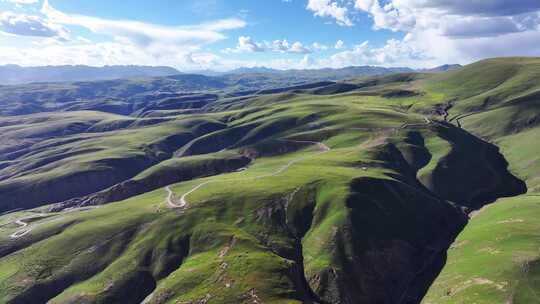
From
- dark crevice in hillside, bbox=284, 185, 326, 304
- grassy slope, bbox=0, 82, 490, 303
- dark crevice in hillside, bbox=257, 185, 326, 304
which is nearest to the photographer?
grassy slope, bbox=0, 82, 490, 303

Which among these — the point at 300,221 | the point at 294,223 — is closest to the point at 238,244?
the point at 294,223

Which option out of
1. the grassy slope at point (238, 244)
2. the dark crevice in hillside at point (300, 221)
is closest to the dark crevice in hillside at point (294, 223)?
the dark crevice in hillside at point (300, 221)

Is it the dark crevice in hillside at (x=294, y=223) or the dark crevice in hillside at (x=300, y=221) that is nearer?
the dark crevice in hillside at (x=300, y=221)

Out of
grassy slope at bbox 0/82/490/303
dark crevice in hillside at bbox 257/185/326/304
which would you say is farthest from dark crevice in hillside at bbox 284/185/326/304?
grassy slope at bbox 0/82/490/303

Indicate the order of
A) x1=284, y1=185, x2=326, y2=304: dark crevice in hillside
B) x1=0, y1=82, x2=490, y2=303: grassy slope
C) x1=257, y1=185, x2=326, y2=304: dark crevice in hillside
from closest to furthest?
x1=0, y1=82, x2=490, y2=303: grassy slope, x1=284, y1=185, x2=326, y2=304: dark crevice in hillside, x1=257, y1=185, x2=326, y2=304: dark crevice in hillside

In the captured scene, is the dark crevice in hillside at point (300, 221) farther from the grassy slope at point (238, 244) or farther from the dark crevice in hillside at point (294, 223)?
the grassy slope at point (238, 244)

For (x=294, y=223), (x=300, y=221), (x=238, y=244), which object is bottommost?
(x=238, y=244)

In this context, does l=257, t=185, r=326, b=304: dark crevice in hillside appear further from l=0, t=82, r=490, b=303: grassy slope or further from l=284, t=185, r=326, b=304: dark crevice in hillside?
l=0, t=82, r=490, b=303: grassy slope

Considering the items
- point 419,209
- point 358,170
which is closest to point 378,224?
point 419,209

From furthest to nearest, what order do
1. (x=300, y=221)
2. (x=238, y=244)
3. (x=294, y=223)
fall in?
(x=300, y=221)
(x=294, y=223)
(x=238, y=244)

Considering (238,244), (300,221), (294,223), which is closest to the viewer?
(238,244)

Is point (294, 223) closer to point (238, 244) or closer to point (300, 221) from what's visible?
point (300, 221)

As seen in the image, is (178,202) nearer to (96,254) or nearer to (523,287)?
(96,254)

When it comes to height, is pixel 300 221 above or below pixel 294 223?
above
